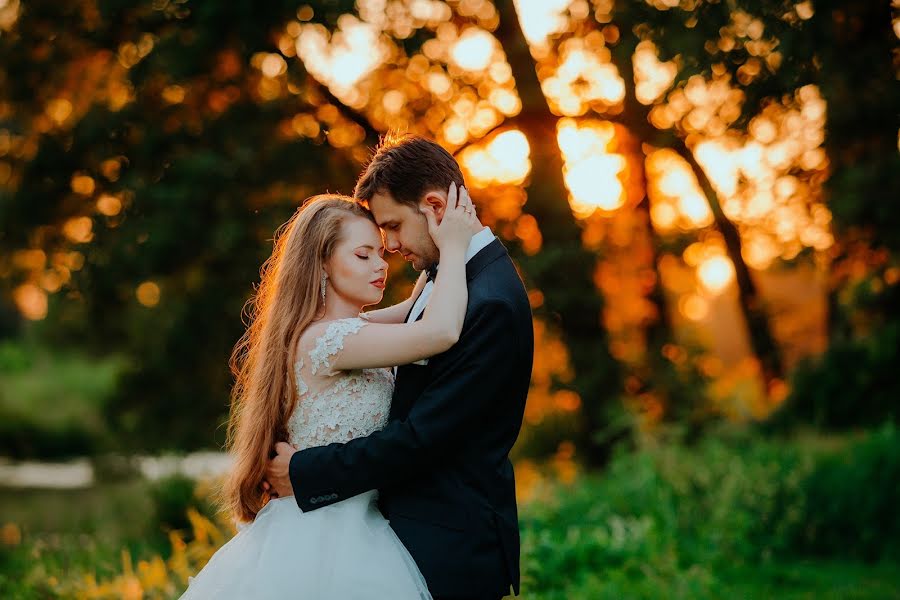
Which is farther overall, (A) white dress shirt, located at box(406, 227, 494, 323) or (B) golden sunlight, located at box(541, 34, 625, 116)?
(B) golden sunlight, located at box(541, 34, 625, 116)

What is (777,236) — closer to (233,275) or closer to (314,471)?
(233,275)

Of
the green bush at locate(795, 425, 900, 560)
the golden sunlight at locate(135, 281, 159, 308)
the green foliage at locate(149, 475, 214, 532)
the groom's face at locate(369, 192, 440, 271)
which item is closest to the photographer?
the groom's face at locate(369, 192, 440, 271)

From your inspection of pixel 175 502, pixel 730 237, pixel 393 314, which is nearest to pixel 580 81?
pixel 730 237

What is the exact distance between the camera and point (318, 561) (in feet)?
9.53

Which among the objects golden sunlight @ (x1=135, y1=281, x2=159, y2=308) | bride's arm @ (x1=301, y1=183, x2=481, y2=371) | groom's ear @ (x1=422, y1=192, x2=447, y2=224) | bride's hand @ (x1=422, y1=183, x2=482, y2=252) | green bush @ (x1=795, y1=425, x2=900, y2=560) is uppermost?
golden sunlight @ (x1=135, y1=281, x2=159, y2=308)

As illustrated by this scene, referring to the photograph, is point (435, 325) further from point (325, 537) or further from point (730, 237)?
point (730, 237)

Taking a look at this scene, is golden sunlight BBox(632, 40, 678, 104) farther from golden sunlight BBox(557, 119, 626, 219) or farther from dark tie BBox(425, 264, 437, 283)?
dark tie BBox(425, 264, 437, 283)

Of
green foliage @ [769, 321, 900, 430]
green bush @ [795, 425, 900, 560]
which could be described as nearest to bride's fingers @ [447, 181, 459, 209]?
green bush @ [795, 425, 900, 560]

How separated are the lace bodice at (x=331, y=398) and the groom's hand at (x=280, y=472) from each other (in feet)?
0.19

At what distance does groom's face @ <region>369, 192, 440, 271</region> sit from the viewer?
315 cm

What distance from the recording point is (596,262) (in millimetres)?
10086

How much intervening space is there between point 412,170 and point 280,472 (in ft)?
3.41

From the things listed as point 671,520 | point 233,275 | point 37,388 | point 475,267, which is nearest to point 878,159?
point 671,520

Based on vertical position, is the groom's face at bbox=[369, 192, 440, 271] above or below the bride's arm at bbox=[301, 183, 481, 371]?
above
